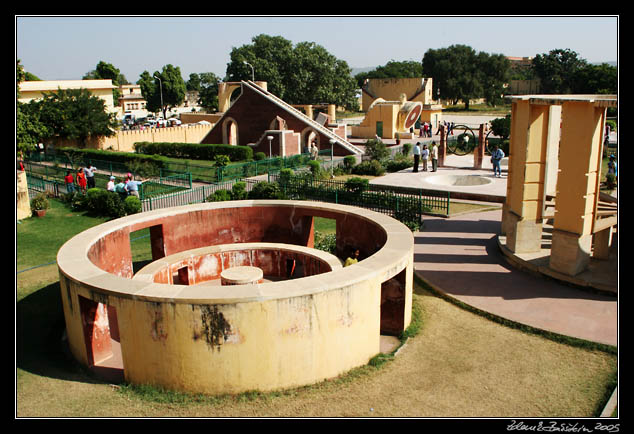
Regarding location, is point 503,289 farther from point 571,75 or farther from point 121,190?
point 571,75

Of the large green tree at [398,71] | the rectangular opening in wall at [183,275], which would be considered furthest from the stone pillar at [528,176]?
the large green tree at [398,71]

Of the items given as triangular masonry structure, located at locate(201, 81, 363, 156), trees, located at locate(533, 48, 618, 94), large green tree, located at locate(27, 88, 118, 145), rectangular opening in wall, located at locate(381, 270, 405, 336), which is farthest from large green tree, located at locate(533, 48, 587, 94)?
rectangular opening in wall, located at locate(381, 270, 405, 336)

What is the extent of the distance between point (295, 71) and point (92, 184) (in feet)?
123

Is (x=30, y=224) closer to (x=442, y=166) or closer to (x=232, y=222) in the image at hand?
(x=232, y=222)

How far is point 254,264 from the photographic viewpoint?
13375 millimetres

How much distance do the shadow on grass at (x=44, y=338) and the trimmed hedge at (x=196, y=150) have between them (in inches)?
857

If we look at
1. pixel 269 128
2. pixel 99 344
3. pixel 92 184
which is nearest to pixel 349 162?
pixel 269 128

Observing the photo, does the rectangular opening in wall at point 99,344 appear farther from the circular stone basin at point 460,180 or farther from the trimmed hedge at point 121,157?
the trimmed hedge at point 121,157

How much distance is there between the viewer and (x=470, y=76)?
252 feet

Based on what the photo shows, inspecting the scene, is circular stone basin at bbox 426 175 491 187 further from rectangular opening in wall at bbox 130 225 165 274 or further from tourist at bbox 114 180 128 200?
rectangular opening in wall at bbox 130 225 165 274

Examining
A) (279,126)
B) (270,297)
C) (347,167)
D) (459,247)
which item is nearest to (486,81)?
(279,126)

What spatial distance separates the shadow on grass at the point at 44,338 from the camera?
30.1 ft

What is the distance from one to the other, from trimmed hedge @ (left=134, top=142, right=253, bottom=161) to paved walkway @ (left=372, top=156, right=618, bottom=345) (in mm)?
18619

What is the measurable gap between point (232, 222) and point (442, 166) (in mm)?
17479
